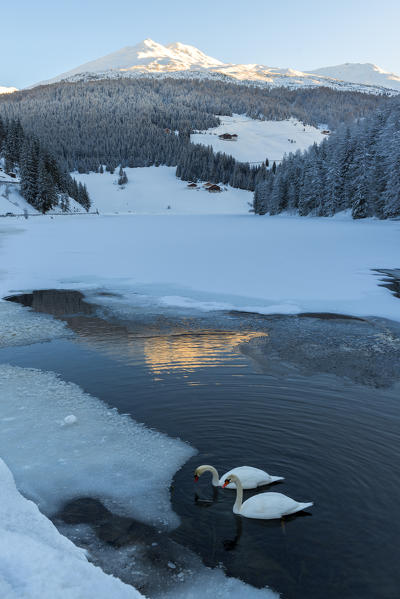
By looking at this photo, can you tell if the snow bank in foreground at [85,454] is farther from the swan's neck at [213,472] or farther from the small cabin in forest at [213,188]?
the small cabin in forest at [213,188]

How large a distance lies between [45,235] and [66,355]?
122 feet

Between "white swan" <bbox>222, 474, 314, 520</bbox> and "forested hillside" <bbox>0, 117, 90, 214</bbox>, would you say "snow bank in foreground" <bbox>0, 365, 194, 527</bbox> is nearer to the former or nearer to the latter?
"white swan" <bbox>222, 474, 314, 520</bbox>

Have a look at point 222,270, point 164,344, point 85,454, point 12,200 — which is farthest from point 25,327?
point 12,200

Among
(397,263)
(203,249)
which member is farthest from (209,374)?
(203,249)

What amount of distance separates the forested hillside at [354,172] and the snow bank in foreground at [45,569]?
2402 inches

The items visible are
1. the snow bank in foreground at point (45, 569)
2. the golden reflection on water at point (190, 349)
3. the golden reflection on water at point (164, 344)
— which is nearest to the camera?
the snow bank in foreground at point (45, 569)

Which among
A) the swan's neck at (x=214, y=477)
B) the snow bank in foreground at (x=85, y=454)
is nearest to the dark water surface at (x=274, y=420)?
the swan's neck at (x=214, y=477)

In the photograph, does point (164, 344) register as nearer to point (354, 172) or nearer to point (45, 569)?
point (45, 569)

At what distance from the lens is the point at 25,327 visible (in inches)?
607

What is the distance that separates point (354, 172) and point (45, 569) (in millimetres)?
72790

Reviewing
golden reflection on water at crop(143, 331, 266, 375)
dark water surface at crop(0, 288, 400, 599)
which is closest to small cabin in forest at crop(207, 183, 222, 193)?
dark water surface at crop(0, 288, 400, 599)

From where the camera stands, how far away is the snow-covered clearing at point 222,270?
63.0 feet

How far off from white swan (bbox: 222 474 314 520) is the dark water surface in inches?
5.4

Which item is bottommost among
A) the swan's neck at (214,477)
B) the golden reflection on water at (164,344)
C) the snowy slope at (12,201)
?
the snowy slope at (12,201)
